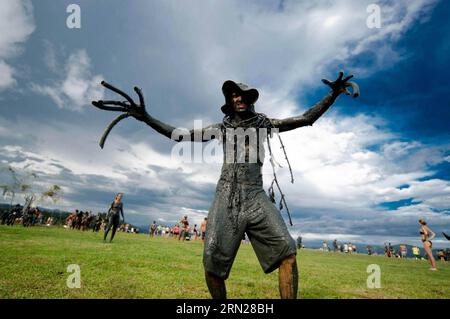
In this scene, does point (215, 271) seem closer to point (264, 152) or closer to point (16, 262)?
point (264, 152)

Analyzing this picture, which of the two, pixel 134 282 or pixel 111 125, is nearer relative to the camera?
pixel 111 125

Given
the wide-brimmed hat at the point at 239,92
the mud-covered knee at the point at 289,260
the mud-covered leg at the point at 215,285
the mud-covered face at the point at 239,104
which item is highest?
the wide-brimmed hat at the point at 239,92

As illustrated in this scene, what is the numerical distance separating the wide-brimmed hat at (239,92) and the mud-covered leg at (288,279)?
7.11ft

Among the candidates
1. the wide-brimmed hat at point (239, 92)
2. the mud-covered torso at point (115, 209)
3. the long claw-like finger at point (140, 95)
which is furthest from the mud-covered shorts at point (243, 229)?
the mud-covered torso at point (115, 209)

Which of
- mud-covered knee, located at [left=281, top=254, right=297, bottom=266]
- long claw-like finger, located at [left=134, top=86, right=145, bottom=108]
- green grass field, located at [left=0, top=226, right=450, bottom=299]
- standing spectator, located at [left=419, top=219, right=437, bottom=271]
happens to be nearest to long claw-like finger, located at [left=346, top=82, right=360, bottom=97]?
mud-covered knee, located at [left=281, top=254, right=297, bottom=266]

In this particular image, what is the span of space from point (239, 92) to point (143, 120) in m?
1.42

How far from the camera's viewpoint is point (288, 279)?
11.0 ft

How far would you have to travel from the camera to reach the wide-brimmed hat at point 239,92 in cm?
418

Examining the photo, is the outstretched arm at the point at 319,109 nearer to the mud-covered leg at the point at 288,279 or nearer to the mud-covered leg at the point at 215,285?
the mud-covered leg at the point at 288,279

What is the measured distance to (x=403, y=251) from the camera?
1363 inches

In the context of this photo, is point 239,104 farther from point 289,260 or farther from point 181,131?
point 289,260

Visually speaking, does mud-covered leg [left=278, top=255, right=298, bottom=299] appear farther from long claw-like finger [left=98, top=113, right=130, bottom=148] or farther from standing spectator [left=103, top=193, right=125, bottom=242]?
standing spectator [left=103, top=193, right=125, bottom=242]

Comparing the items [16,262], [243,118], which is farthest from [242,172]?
[16,262]

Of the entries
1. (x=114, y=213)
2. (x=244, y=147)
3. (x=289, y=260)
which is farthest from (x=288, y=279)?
(x=114, y=213)
